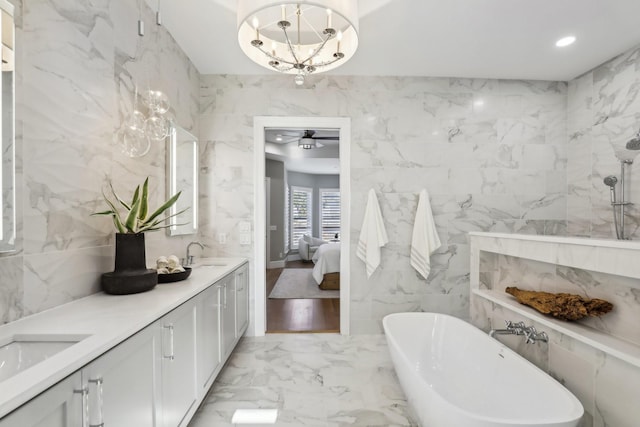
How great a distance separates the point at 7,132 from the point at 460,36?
2.89 m

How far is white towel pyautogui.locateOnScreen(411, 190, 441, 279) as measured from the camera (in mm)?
2992

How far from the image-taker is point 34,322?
1.14m

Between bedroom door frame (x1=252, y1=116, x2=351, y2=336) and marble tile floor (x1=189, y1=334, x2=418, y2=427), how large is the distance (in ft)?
0.89

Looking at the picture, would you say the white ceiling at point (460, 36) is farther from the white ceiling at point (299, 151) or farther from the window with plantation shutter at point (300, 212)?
the window with plantation shutter at point (300, 212)

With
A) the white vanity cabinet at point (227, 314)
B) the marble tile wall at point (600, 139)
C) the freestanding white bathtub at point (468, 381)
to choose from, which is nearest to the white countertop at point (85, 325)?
the white vanity cabinet at point (227, 314)

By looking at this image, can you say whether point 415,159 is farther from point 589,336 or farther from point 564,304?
point 589,336

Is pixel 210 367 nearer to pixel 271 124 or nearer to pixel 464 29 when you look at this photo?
pixel 271 124

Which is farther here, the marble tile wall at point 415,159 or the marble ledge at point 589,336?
the marble tile wall at point 415,159

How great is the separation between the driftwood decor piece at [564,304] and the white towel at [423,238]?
3.69ft

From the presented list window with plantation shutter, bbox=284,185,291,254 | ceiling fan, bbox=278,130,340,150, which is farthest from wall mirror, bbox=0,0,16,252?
window with plantation shutter, bbox=284,185,291,254

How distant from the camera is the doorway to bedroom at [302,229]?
3.76m

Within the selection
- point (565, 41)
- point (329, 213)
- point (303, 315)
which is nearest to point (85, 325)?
point (303, 315)

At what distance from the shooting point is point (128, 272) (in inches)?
61.1

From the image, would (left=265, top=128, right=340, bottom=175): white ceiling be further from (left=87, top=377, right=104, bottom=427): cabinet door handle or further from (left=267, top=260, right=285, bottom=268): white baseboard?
(left=87, top=377, right=104, bottom=427): cabinet door handle
